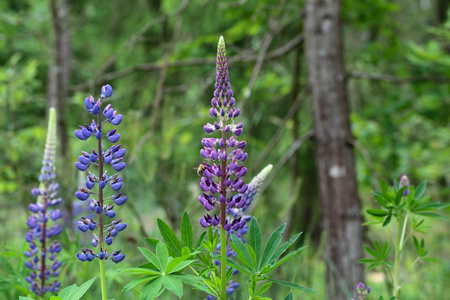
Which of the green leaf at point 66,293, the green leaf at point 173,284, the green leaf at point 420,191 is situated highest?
the green leaf at point 420,191

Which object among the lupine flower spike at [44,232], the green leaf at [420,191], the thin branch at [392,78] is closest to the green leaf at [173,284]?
the lupine flower spike at [44,232]

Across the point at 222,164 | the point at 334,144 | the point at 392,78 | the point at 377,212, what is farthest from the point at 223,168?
the point at 392,78

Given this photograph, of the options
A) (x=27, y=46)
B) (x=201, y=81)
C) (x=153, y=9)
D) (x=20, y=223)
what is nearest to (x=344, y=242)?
(x=201, y=81)

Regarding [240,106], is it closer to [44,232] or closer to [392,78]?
[392,78]

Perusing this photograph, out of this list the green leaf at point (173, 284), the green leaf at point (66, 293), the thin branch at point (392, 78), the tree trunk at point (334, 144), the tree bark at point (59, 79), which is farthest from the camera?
the tree bark at point (59, 79)

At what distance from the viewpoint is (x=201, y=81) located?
4.45 metres

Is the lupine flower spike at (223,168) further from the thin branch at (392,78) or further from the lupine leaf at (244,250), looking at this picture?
the thin branch at (392,78)

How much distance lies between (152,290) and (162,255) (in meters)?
0.09

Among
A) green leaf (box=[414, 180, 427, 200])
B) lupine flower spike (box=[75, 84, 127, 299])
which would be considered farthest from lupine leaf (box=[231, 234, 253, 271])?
green leaf (box=[414, 180, 427, 200])

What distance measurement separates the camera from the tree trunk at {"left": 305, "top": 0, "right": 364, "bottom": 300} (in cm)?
360

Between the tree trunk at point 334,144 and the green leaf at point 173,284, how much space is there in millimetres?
2714

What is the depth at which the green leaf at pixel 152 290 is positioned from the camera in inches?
40.5

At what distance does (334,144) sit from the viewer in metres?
3.69

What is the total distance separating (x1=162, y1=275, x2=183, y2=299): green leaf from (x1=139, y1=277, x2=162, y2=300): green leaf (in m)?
0.01
